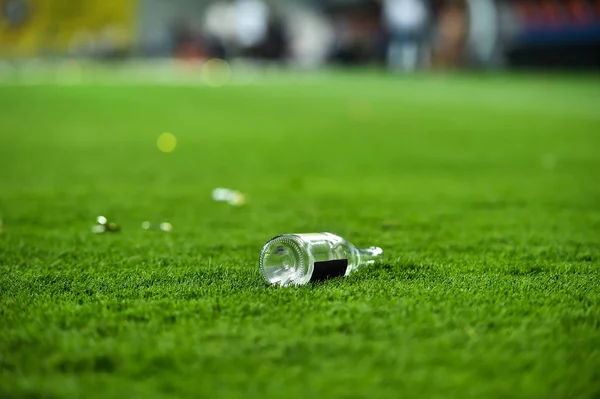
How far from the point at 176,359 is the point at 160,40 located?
39999mm

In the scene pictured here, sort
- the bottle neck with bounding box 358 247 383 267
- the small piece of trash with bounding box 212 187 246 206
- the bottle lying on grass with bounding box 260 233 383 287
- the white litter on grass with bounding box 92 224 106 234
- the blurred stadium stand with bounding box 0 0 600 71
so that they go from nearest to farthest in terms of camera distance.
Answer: the bottle lying on grass with bounding box 260 233 383 287 → the bottle neck with bounding box 358 247 383 267 → the white litter on grass with bounding box 92 224 106 234 → the small piece of trash with bounding box 212 187 246 206 → the blurred stadium stand with bounding box 0 0 600 71

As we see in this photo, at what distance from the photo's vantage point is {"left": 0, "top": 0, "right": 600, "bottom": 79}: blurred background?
25047mm

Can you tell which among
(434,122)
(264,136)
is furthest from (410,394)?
(434,122)

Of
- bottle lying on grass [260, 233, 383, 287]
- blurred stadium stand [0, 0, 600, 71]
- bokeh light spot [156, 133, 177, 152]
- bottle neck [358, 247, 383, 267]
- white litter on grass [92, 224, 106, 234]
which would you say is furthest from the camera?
blurred stadium stand [0, 0, 600, 71]

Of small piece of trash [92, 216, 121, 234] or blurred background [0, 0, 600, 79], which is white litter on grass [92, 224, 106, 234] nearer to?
small piece of trash [92, 216, 121, 234]

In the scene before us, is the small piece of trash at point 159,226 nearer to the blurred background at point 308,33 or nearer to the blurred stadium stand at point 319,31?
the blurred background at point 308,33

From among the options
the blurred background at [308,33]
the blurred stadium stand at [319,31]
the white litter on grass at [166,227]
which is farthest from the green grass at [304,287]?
the blurred stadium stand at [319,31]

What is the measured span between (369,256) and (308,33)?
3313cm

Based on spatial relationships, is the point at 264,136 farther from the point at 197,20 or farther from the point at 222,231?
the point at 197,20

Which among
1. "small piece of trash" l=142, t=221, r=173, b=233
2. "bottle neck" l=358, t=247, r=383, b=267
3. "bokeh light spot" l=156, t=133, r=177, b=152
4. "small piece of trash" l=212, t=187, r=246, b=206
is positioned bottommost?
"bokeh light spot" l=156, t=133, r=177, b=152

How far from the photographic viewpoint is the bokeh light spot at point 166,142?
7.87m

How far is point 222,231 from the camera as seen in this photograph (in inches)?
149

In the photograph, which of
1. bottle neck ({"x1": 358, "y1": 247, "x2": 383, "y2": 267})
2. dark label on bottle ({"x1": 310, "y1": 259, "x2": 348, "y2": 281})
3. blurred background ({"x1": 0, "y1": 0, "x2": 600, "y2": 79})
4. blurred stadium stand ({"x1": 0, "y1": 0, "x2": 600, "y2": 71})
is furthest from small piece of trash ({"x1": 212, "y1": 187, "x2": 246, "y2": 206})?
blurred stadium stand ({"x1": 0, "y1": 0, "x2": 600, "y2": 71})

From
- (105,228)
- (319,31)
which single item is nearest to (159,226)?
(105,228)
